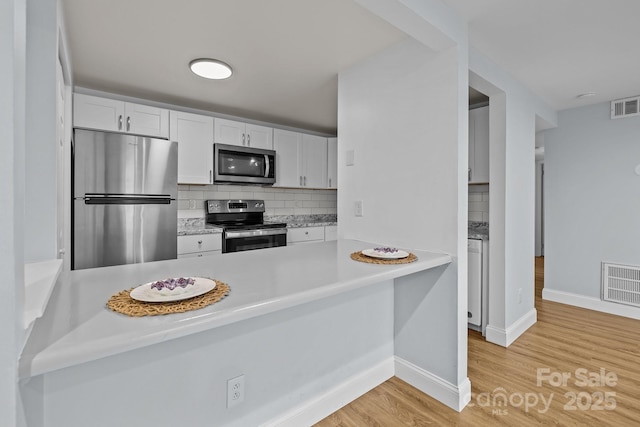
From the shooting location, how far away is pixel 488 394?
6.28 ft

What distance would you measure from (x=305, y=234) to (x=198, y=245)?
4.55 feet

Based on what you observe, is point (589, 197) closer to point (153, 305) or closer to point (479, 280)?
point (479, 280)

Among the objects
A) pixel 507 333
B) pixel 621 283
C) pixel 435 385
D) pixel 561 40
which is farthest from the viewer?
pixel 621 283

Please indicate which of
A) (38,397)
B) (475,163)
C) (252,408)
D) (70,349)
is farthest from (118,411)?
(475,163)

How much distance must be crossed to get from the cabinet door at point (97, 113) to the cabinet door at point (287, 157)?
1.68 metres

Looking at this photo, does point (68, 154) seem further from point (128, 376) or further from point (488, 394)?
point (488, 394)

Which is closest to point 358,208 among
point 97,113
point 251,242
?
point 251,242

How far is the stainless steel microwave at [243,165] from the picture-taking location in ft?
11.3

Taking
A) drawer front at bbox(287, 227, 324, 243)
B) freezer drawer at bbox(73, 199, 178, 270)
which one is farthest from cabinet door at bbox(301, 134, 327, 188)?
freezer drawer at bbox(73, 199, 178, 270)

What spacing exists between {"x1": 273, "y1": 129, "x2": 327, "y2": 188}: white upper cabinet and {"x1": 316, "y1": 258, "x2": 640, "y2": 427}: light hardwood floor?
8.80 feet

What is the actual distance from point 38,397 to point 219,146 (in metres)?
2.81

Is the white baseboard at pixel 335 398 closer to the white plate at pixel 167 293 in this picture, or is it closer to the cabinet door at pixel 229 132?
the white plate at pixel 167 293

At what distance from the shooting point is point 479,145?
295 centimetres

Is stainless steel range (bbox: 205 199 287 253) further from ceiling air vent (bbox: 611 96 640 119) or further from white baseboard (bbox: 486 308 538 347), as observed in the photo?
ceiling air vent (bbox: 611 96 640 119)
